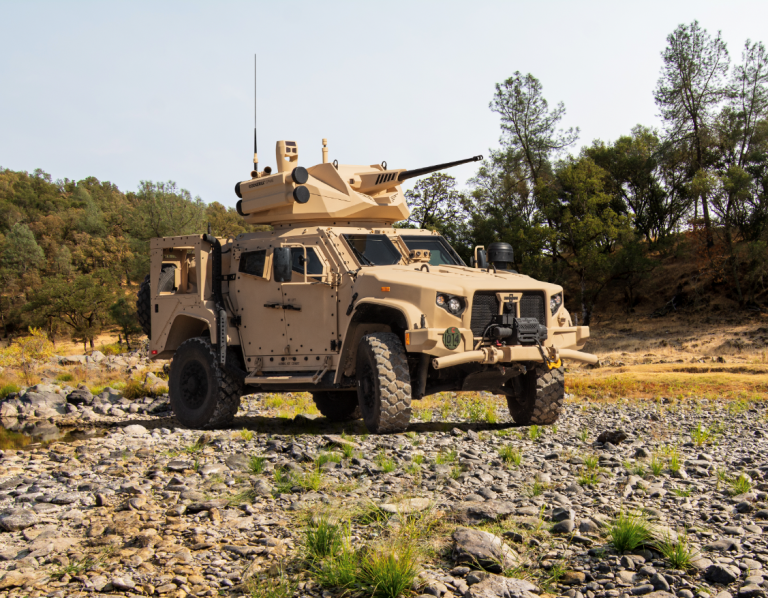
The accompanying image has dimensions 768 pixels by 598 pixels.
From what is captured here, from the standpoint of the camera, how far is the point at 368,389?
923cm

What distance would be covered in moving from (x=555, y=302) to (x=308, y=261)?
3286 mm

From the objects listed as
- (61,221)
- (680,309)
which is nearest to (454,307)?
(680,309)

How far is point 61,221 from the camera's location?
231ft

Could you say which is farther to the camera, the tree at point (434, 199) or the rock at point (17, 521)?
the tree at point (434, 199)

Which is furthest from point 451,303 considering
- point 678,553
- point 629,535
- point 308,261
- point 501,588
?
point 501,588

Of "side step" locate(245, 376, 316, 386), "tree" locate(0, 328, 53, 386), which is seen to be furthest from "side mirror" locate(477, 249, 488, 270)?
"tree" locate(0, 328, 53, 386)

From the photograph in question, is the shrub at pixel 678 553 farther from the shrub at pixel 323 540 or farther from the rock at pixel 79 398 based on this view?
the rock at pixel 79 398

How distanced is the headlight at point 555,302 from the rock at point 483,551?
5030 mm

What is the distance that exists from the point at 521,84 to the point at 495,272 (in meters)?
36.4

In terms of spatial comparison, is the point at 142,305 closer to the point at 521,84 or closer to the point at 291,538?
the point at 291,538

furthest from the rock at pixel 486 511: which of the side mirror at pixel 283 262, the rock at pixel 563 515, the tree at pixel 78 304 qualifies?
the tree at pixel 78 304

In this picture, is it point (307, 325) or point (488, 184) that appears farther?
point (488, 184)

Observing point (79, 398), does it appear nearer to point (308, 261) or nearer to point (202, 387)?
point (202, 387)

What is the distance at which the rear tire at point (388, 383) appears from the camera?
8727 mm
